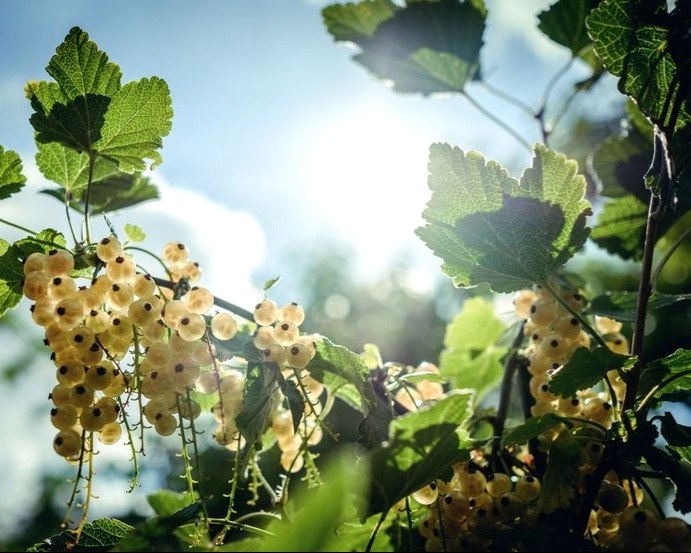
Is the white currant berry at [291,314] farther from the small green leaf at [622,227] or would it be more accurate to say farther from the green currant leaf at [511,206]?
the small green leaf at [622,227]

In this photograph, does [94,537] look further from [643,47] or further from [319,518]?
[643,47]

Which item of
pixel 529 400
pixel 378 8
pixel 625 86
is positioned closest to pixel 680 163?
pixel 625 86

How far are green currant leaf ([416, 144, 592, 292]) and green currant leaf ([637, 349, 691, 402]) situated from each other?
19 centimetres

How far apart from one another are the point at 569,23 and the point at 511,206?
711 millimetres

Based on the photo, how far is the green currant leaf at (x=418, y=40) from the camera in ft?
4.41

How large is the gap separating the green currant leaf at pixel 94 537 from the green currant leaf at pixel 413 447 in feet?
1.38

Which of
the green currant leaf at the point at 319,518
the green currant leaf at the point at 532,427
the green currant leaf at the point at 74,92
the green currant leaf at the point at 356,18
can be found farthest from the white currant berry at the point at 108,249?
the green currant leaf at the point at 356,18

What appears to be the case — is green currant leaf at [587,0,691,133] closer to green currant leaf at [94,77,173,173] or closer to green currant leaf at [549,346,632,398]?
green currant leaf at [549,346,632,398]

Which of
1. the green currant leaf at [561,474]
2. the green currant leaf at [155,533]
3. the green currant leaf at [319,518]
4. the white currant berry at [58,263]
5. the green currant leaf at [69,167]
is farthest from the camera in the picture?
the green currant leaf at [69,167]

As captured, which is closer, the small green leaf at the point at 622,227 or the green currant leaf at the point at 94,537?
the green currant leaf at the point at 94,537

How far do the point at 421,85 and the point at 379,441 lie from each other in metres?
0.98

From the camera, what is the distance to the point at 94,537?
0.79m

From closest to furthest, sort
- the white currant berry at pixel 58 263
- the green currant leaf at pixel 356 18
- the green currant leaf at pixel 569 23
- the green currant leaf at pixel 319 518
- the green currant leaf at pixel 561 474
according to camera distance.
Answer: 1. the green currant leaf at pixel 319 518
2. the green currant leaf at pixel 561 474
3. the white currant berry at pixel 58 263
4. the green currant leaf at pixel 569 23
5. the green currant leaf at pixel 356 18

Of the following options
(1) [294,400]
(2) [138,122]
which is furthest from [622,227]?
(2) [138,122]
